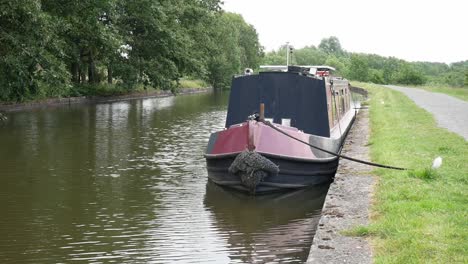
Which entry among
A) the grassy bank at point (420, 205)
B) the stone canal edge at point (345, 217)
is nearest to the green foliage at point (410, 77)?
the grassy bank at point (420, 205)

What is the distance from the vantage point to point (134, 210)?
825cm

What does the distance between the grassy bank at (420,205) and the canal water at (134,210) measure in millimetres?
1097

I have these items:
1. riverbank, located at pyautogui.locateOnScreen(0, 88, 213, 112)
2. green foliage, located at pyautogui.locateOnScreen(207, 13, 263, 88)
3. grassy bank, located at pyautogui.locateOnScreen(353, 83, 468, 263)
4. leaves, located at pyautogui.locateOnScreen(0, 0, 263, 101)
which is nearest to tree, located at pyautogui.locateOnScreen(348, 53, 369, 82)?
green foliage, located at pyautogui.locateOnScreen(207, 13, 263, 88)

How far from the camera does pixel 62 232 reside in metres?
7.04

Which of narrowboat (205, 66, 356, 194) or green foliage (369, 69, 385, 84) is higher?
green foliage (369, 69, 385, 84)

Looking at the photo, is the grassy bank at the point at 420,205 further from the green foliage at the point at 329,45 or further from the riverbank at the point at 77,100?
the green foliage at the point at 329,45

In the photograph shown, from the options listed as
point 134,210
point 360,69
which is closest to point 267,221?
point 134,210

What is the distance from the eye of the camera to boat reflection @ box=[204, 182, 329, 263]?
639 centimetres

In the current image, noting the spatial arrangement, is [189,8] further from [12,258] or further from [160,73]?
[12,258]

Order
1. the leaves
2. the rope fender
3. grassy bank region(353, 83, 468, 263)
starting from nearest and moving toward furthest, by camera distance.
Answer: grassy bank region(353, 83, 468, 263) → the rope fender → the leaves

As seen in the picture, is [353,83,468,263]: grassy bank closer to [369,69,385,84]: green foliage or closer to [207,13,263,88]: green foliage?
[207,13,263,88]: green foliage

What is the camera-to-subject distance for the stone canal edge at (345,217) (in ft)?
Answer: 17.1

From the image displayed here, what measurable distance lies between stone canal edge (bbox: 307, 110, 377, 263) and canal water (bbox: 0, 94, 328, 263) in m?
0.45

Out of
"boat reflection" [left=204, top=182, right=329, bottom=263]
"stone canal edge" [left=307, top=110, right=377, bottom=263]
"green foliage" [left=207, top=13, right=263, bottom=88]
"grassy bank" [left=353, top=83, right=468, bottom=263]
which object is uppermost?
"green foliage" [left=207, top=13, right=263, bottom=88]
